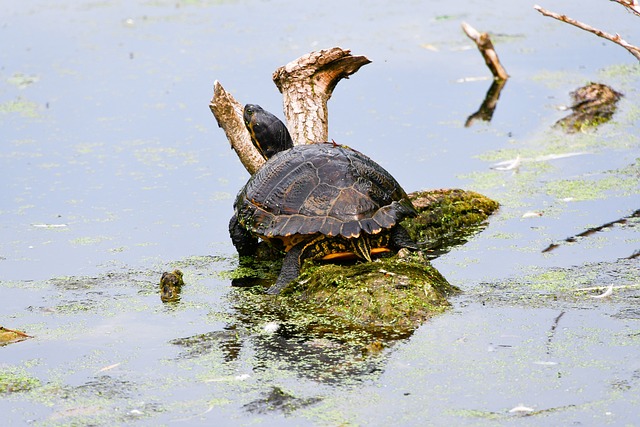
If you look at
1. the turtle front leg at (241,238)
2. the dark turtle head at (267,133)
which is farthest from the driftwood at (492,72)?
the turtle front leg at (241,238)

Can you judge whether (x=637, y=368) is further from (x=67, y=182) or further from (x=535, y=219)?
(x=67, y=182)

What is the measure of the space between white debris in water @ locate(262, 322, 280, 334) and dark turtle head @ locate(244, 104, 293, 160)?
1.89 meters

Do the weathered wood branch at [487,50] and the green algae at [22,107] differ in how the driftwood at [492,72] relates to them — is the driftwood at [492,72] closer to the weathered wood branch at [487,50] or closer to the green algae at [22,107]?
the weathered wood branch at [487,50]

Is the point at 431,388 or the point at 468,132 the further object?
the point at 468,132

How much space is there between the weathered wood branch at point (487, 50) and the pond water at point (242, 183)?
164 mm

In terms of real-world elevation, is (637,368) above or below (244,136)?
below

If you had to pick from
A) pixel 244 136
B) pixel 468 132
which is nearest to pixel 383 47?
pixel 468 132

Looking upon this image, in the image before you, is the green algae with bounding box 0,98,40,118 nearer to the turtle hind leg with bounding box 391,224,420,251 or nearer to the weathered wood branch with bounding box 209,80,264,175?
the weathered wood branch with bounding box 209,80,264,175

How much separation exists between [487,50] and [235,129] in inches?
174

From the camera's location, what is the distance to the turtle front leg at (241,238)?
652 centimetres

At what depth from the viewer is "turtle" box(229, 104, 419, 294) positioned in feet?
19.0

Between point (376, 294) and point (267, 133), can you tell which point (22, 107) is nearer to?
point (267, 133)

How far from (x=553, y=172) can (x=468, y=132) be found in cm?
153

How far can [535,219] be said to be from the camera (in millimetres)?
7223
